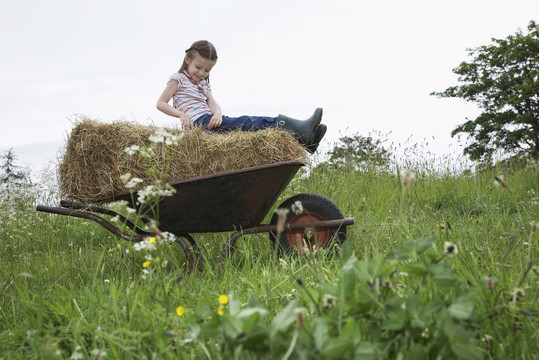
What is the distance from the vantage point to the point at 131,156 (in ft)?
9.52

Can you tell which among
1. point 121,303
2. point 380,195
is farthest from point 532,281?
point 380,195

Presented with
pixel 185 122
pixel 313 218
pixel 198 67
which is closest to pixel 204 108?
pixel 198 67

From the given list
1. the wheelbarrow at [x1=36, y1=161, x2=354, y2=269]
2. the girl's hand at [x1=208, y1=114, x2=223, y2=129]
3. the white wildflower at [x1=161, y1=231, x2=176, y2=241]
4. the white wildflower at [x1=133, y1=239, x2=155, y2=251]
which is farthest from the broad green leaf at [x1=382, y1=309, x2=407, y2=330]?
the girl's hand at [x1=208, y1=114, x2=223, y2=129]

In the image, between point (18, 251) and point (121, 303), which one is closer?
point (121, 303)

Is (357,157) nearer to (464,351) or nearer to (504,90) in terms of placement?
(464,351)

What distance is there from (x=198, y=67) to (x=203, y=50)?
0.16 metres

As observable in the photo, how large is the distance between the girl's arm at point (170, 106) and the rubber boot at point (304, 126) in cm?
72

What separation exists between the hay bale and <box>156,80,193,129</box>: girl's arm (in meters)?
0.51

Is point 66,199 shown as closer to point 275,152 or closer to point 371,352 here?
point 275,152

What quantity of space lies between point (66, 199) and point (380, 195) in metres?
3.30

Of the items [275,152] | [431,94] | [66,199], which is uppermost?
[431,94]

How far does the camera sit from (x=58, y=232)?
454cm

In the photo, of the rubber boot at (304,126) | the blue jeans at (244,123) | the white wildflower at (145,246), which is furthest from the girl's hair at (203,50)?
the white wildflower at (145,246)

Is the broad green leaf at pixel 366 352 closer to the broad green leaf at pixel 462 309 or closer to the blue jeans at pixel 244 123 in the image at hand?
the broad green leaf at pixel 462 309
